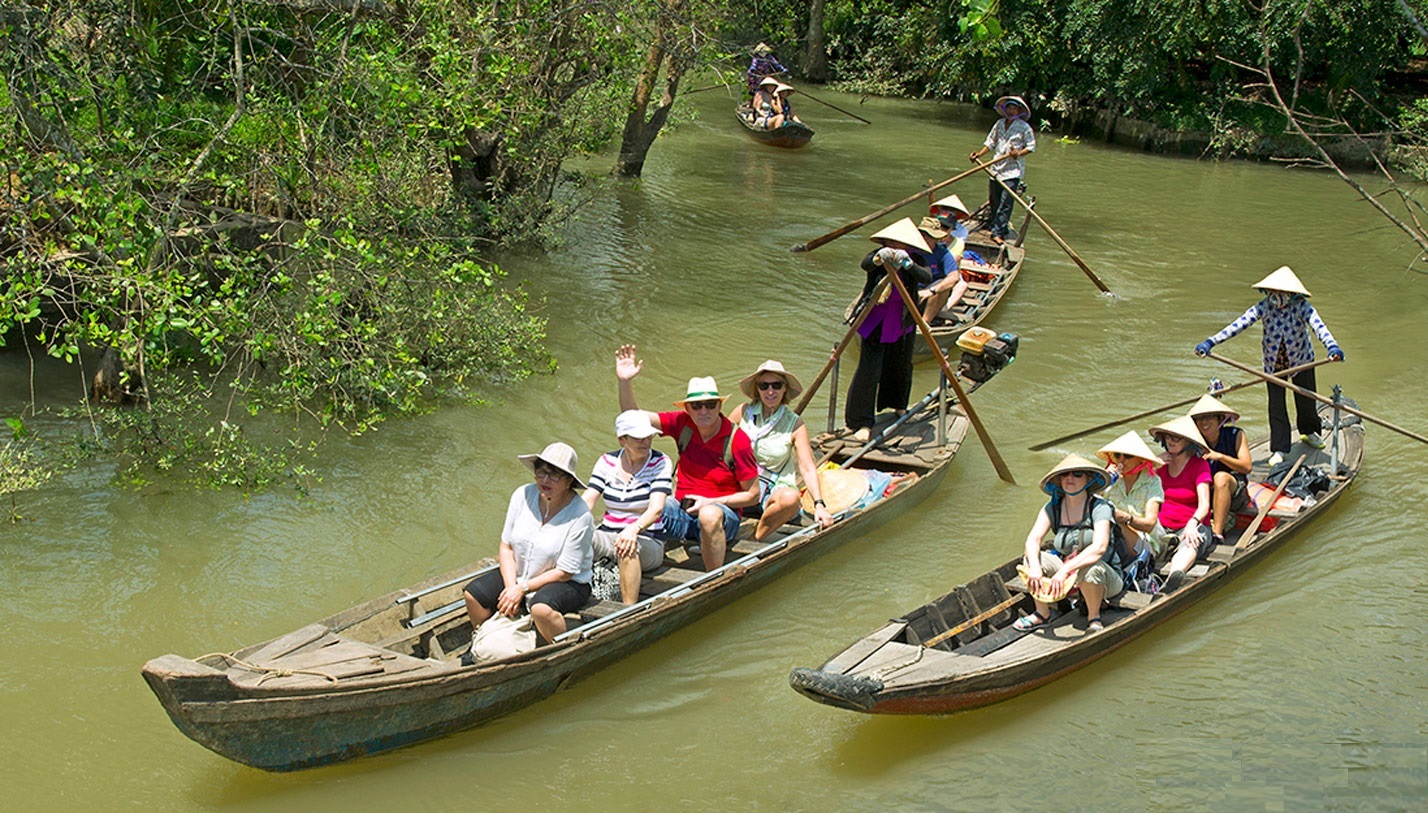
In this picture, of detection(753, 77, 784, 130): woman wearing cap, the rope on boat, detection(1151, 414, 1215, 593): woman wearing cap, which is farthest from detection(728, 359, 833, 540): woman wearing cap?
detection(753, 77, 784, 130): woman wearing cap

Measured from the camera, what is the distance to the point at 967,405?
944cm

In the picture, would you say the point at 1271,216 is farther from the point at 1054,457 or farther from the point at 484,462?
the point at 484,462

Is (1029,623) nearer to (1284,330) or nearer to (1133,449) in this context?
(1133,449)

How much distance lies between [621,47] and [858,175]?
848cm

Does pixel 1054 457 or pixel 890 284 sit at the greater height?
pixel 890 284

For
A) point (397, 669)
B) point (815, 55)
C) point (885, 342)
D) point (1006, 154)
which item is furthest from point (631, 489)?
point (815, 55)

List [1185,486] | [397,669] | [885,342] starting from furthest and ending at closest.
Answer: [885,342] → [1185,486] → [397,669]

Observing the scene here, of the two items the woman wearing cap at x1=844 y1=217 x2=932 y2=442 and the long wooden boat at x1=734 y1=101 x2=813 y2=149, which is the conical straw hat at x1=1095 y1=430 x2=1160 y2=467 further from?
the long wooden boat at x1=734 y1=101 x2=813 y2=149

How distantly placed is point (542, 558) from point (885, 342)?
381 centimetres

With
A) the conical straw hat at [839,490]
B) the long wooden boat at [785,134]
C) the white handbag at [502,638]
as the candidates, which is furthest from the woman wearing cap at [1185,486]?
the long wooden boat at [785,134]

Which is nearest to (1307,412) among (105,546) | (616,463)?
(616,463)

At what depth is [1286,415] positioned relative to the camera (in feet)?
31.0

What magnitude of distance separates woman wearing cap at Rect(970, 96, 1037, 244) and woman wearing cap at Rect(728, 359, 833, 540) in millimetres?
7472

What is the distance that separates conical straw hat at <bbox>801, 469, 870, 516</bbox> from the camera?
8.55 m
